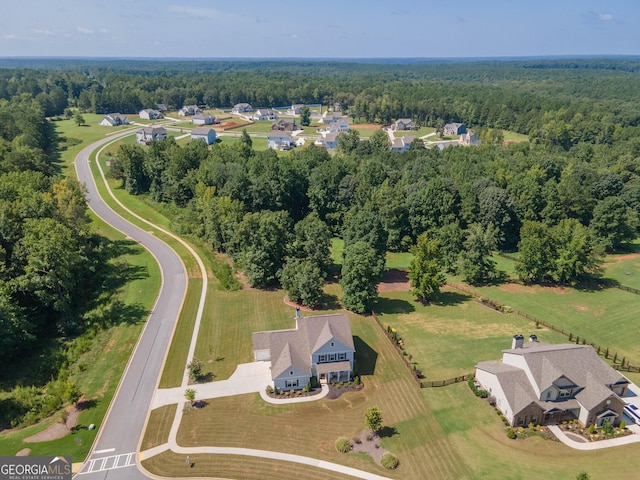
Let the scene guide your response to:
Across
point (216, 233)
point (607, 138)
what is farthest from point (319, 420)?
point (607, 138)

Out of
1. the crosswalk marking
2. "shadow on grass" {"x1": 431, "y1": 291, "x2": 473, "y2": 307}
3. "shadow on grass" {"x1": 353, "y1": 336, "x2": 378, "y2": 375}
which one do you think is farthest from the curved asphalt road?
"shadow on grass" {"x1": 431, "y1": 291, "x2": 473, "y2": 307}

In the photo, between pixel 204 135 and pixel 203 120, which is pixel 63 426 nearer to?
pixel 204 135

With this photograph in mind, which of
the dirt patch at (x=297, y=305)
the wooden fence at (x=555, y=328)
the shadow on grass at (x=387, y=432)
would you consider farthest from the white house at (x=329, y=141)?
the shadow on grass at (x=387, y=432)

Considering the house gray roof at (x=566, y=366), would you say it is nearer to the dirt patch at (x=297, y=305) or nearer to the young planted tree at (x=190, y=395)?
the dirt patch at (x=297, y=305)

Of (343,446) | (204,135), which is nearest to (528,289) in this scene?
(343,446)

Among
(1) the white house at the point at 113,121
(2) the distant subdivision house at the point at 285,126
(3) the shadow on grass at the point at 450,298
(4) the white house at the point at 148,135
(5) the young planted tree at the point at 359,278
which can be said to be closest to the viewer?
(5) the young planted tree at the point at 359,278
